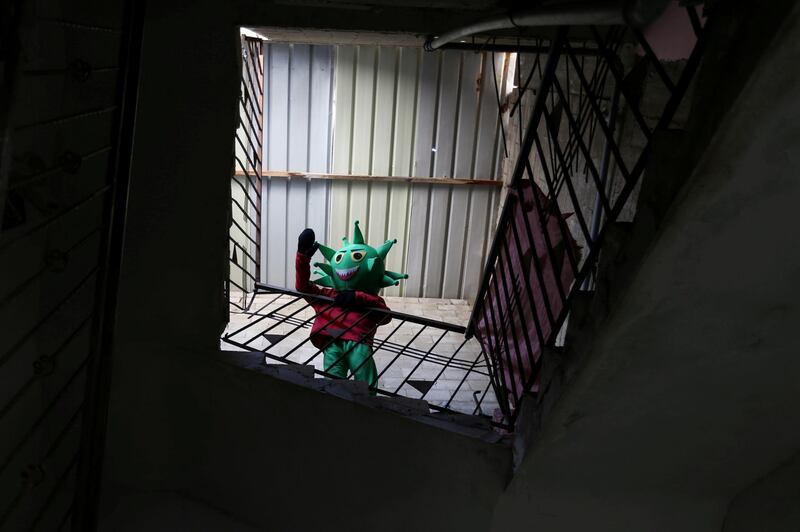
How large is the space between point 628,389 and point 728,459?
18.8 inches

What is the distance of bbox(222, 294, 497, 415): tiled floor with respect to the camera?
3746 millimetres

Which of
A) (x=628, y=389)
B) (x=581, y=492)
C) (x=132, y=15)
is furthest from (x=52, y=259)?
(x=581, y=492)

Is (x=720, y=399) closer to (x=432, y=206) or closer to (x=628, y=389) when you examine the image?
(x=628, y=389)

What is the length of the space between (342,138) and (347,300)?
9.77 feet

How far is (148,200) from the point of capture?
1.84 meters

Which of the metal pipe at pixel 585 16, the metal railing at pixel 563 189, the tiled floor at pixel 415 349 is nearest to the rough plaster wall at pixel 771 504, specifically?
the metal railing at pixel 563 189

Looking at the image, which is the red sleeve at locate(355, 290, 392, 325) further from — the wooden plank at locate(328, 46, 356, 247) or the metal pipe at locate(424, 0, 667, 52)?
the wooden plank at locate(328, 46, 356, 247)

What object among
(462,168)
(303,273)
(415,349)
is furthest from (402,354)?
(462,168)

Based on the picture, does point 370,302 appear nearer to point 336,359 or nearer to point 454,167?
point 336,359

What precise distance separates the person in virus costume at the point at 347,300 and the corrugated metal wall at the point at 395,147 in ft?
6.97

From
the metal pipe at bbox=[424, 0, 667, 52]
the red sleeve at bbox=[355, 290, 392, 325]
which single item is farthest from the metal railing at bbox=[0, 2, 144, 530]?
the red sleeve at bbox=[355, 290, 392, 325]

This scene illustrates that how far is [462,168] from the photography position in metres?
5.82

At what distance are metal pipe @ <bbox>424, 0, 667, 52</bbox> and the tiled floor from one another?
190 centimetres

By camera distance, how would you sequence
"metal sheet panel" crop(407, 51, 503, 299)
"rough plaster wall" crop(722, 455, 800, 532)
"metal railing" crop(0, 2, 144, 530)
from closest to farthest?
"metal railing" crop(0, 2, 144, 530) → "rough plaster wall" crop(722, 455, 800, 532) → "metal sheet panel" crop(407, 51, 503, 299)
